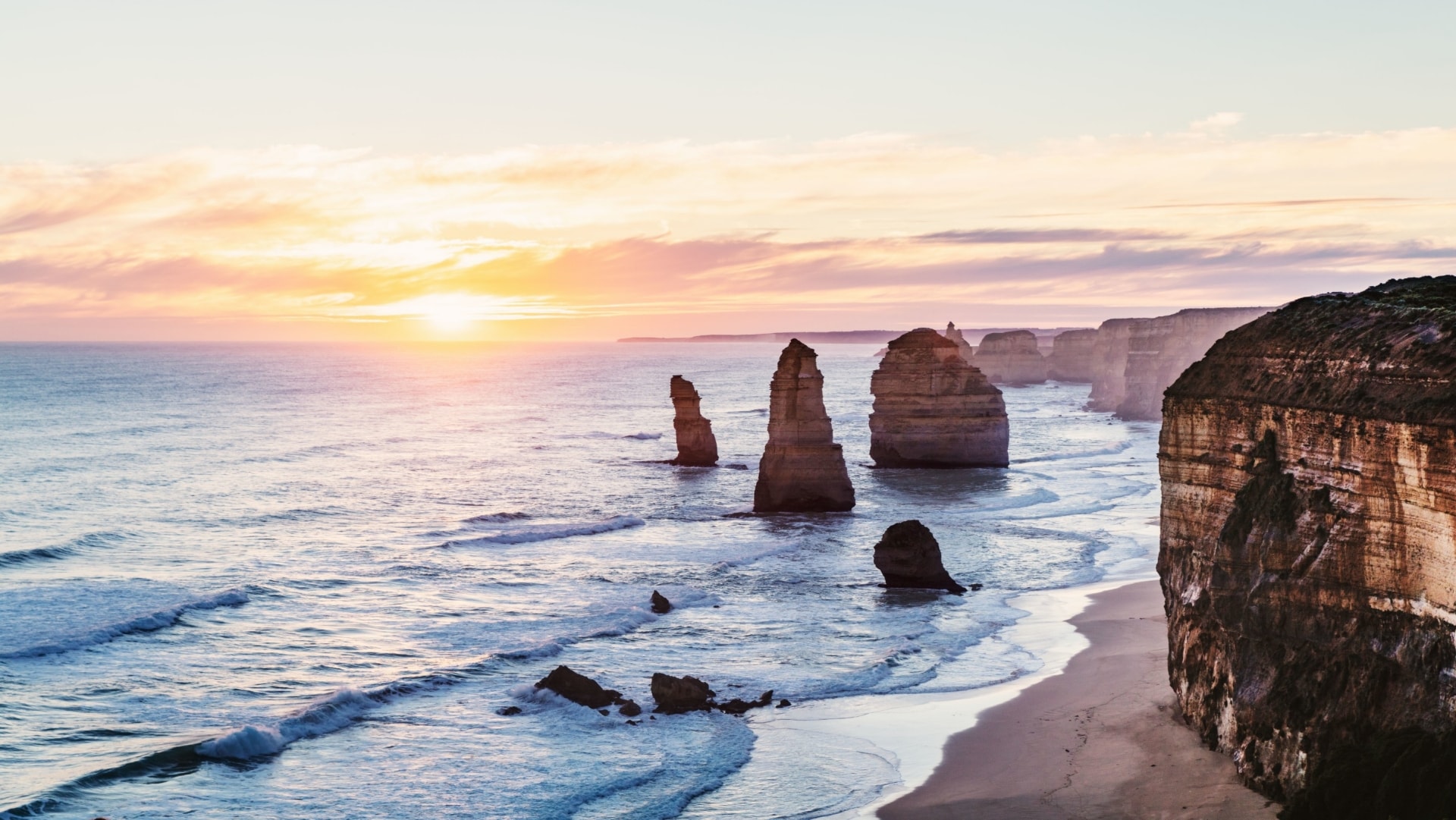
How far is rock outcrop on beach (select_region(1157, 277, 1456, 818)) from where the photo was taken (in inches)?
587

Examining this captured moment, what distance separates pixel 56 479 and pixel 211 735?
165 ft

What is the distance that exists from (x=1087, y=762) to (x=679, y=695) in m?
8.06

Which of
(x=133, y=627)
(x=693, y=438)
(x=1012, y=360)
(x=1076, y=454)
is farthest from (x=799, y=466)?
(x=1012, y=360)

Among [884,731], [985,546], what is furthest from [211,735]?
[985,546]

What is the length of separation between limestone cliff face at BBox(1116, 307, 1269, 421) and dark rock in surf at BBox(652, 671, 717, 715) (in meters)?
94.2

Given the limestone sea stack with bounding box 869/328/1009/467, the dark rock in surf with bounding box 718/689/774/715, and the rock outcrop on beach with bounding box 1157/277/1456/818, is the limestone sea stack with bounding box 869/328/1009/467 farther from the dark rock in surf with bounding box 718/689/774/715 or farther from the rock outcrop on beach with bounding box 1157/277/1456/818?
the rock outcrop on beach with bounding box 1157/277/1456/818

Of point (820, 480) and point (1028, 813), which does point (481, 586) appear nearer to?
point (820, 480)

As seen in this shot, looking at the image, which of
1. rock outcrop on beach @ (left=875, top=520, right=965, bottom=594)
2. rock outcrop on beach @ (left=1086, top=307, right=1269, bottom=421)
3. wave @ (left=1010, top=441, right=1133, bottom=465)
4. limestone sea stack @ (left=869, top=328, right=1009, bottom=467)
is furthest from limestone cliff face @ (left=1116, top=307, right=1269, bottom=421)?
rock outcrop on beach @ (left=875, top=520, right=965, bottom=594)

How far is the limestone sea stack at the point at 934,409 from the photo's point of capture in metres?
67.1

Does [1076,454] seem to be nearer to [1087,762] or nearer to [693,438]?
[693,438]

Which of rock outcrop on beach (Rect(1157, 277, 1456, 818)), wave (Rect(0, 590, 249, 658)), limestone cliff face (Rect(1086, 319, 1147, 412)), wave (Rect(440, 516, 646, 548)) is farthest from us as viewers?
limestone cliff face (Rect(1086, 319, 1147, 412))

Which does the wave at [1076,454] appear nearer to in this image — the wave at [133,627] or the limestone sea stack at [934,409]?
the limestone sea stack at [934,409]

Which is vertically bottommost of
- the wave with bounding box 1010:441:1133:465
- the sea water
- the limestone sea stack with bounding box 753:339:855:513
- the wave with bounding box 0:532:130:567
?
the sea water

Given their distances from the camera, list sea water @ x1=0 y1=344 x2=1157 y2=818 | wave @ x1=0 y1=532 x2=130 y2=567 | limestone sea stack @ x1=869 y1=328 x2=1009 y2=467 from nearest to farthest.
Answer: sea water @ x1=0 y1=344 x2=1157 y2=818 < wave @ x1=0 y1=532 x2=130 y2=567 < limestone sea stack @ x1=869 y1=328 x2=1009 y2=467
